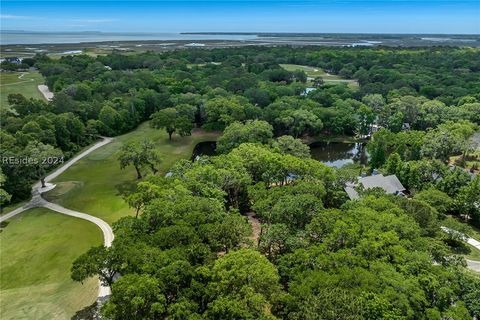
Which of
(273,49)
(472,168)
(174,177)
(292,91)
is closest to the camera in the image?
(174,177)

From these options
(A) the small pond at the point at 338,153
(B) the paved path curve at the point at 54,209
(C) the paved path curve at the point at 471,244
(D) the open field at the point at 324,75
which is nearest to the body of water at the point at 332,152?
(A) the small pond at the point at 338,153

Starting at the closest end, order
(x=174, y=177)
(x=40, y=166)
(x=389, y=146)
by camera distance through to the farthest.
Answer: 1. (x=174, y=177)
2. (x=40, y=166)
3. (x=389, y=146)

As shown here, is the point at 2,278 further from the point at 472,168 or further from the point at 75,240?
the point at 472,168

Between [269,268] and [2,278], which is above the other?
[269,268]

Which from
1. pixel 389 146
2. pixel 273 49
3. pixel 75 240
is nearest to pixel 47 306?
pixel 75 240

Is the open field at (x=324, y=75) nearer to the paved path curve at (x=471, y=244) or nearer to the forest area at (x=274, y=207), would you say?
the forest area at (x=274, y=207)

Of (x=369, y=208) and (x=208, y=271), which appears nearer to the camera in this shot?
(x=208, y=271)
